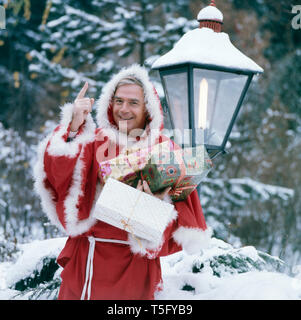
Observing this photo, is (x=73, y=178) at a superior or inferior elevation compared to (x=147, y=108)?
inferior

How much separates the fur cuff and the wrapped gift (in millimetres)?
251

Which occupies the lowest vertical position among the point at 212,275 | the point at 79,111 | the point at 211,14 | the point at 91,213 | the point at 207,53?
the point at 212,275

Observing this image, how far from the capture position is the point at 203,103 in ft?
9.89

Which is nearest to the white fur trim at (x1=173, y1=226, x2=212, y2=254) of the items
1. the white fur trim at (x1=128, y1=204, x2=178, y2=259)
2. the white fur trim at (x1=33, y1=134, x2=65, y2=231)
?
the white fur trim at (x1=128, y1=204, x2=178, y2=259)

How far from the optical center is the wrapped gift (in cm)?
206

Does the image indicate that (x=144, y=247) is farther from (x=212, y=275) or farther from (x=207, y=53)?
(x=207, y=53)

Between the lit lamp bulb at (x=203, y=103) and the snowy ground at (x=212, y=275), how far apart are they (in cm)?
104

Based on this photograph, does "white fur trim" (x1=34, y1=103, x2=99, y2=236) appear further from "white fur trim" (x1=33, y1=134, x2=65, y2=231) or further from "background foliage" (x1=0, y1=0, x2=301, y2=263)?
"background foliage" (x1=0, y1=0, x2=301, y2=263)

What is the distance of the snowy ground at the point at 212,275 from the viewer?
85.5 inches

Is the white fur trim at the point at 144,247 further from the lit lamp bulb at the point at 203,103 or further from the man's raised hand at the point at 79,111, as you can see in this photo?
the lit lamp bulb at the point at 203,103

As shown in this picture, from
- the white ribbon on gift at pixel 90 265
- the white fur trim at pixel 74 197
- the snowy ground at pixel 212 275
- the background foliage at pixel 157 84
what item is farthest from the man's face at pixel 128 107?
the background foliage at pixel 157 84

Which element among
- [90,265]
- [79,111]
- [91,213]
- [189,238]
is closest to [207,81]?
[79,111]

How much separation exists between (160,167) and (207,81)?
4.01 ft
